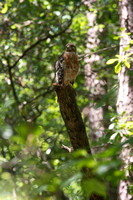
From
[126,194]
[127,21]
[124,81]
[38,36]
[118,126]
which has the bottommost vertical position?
[126,194]

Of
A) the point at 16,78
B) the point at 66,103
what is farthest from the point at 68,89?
the point at 16,78

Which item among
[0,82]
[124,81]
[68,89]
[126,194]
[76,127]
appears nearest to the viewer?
[76,127]

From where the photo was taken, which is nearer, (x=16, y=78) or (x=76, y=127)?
(x=76, y=127)

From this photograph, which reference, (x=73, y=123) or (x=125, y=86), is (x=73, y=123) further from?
(x=125, y=86)

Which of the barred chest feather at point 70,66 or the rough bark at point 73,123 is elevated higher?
the barred chest feather at point 70,66

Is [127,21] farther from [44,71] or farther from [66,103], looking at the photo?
[44,71]

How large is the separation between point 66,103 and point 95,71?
12.3ft

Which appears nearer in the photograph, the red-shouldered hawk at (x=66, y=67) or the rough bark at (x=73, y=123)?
the rough bark at (x=73, y=123)

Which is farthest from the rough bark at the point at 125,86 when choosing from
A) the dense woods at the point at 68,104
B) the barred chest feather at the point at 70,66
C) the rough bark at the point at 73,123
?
the rough bark at the point at 73,123

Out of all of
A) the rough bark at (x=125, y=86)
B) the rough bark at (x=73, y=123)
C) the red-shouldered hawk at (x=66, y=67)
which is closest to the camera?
the rough bark at (x=73, y=123)

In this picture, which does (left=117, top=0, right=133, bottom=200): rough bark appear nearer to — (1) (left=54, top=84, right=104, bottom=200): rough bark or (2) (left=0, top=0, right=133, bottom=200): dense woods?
(2) (left=0, top=0, right=133, bottom=200): dense woods

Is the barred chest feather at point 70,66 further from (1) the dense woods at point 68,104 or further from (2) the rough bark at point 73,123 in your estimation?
(2) the rough bark at point 73,123

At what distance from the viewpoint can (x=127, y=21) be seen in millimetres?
4230

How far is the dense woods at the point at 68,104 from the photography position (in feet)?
5.69
